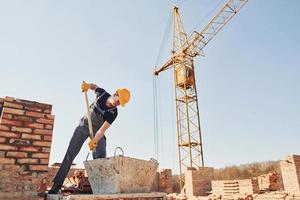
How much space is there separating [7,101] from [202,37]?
69.8 ft

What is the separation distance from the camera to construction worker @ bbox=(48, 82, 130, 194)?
11.9 feet

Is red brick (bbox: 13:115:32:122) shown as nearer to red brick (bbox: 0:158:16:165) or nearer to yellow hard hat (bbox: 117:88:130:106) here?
red brick (bbox: 0:158:16:165)

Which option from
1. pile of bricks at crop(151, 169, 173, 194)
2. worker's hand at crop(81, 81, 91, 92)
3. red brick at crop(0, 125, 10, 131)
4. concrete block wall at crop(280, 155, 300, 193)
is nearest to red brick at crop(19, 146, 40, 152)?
red brick at crop(0, 125, 10, 131)

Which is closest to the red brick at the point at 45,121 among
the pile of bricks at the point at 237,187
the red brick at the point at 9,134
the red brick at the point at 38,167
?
the red brick at the point at 9,134

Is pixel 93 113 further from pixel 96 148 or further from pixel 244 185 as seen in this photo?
pixel 244 185

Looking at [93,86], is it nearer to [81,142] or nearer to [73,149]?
[81,142]

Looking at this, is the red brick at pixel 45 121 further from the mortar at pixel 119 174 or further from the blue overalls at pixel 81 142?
the mortar at pixel 119 174

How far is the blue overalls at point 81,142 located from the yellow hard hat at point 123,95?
9.7 inches

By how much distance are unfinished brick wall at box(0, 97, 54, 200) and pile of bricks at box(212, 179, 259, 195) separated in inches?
357

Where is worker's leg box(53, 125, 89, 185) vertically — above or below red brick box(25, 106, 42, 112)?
below

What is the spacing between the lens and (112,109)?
153 inches

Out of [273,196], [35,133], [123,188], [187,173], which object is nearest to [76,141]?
[35,133]

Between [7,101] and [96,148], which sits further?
[96,148]

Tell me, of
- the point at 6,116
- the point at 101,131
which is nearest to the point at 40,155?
the point at 6,116
